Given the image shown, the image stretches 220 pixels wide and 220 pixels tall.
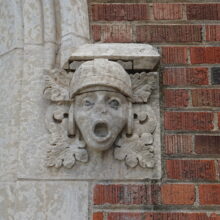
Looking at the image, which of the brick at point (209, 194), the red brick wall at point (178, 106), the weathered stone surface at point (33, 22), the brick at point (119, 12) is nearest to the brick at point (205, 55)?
the red brick wall at point (178, 106)

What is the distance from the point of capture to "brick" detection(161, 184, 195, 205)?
173 centimetres

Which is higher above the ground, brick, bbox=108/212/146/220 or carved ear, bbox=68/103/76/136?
carved ear, bbox=68/103/76/136

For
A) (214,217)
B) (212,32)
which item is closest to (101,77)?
(212,32)

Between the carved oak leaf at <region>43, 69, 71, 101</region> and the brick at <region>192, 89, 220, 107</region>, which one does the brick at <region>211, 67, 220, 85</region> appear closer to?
the brick at <region>192, 89, 220, 107</region>

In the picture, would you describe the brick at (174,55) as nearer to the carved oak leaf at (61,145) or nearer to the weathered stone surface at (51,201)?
the carved oak leaf at (61,145)

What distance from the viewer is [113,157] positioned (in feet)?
5.88

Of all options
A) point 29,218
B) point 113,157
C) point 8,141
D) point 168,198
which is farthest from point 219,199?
point 8,141

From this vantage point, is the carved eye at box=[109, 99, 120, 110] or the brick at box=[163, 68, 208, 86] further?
the brick at box=[163, 68, 208, 86]

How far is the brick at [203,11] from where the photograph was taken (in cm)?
197

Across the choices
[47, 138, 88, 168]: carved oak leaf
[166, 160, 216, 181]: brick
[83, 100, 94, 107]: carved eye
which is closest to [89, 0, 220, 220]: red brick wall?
[166, 160, 216, 181]: brick

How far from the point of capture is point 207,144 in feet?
5.90

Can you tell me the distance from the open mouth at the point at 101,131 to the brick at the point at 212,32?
545 millimetres

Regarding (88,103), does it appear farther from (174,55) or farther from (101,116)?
(174,55)

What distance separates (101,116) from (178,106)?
0.30 metres
